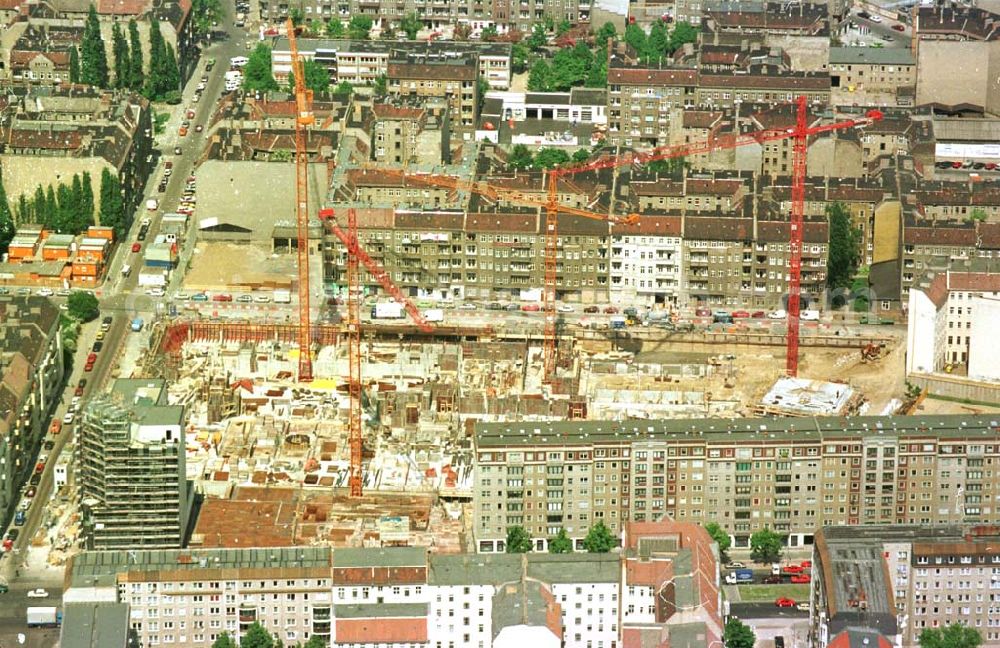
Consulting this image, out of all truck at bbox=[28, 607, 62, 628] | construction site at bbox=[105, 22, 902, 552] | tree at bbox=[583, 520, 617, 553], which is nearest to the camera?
truck at bbox=[28, 607, 62, 628]

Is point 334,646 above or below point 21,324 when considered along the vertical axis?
below

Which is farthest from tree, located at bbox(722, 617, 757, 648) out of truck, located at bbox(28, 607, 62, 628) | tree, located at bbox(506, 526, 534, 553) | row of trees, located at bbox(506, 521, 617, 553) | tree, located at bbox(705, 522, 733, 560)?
truck, located at bbox(28, 607, 62, 628)

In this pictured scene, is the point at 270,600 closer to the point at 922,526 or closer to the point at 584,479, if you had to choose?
the point at 584,479

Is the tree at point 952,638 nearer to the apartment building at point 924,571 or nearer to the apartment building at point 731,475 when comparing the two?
the apartment building at point 924,571

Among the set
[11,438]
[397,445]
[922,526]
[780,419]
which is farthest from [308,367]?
[922,526]

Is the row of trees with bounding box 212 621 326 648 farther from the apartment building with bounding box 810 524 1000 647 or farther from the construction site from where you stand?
the apartment building with bounding box 810 524 1000 647

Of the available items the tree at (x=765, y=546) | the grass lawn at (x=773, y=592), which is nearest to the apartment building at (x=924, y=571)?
the grass lawn at (x=773, y=592)

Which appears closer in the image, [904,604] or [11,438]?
[904,604]
